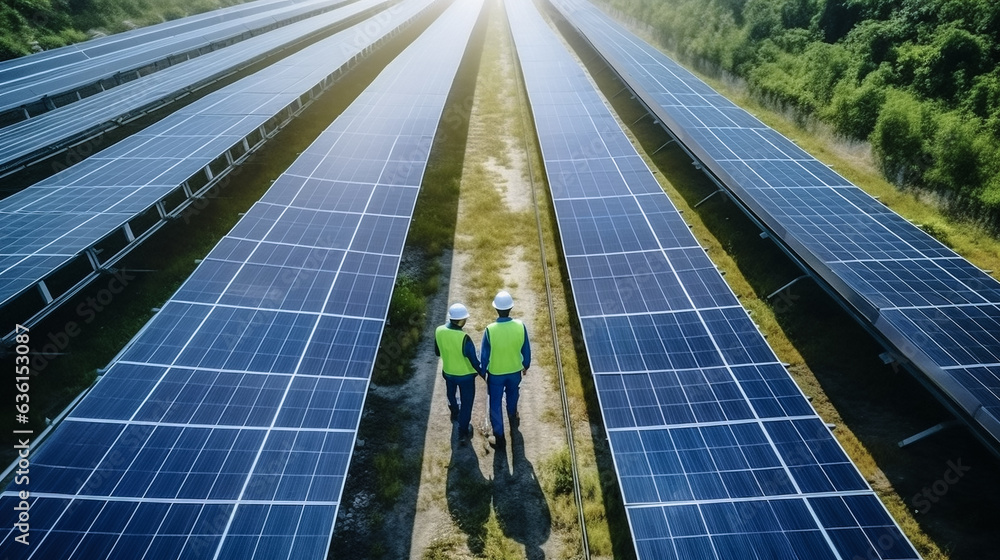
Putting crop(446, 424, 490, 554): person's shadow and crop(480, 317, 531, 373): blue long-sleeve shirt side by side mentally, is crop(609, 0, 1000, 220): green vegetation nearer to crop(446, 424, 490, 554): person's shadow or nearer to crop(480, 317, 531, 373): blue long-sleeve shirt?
crop(480, 317, 531, 373): blue long-sleeve shirt

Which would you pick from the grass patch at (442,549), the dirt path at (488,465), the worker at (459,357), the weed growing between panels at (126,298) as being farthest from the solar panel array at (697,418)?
the weed growing between panels at (126,298)

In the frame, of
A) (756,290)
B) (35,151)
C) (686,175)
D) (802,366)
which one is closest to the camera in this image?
(802,366)

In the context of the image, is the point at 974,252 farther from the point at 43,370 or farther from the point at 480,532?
the point at 43,370

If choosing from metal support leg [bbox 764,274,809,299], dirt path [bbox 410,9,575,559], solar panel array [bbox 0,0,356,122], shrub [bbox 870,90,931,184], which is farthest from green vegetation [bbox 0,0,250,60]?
shrub [bbox 870,90,931,184]

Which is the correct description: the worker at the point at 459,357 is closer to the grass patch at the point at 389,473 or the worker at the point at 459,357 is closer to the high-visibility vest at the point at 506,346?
the high-visibility vest at the point at 506,346

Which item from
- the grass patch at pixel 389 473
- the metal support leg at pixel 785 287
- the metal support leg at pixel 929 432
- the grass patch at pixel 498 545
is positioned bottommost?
the grass patch at pixel 498 545

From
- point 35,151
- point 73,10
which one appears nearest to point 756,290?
point 35,151

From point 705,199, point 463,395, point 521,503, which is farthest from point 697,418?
point 705,199
